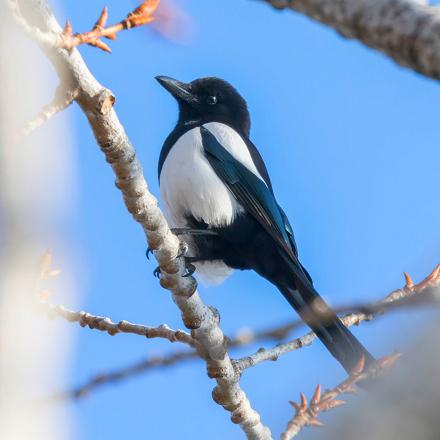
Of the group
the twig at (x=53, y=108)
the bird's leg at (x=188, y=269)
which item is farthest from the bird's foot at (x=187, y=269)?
the twig at (x=53, y=108)

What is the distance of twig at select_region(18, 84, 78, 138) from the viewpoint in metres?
1.57

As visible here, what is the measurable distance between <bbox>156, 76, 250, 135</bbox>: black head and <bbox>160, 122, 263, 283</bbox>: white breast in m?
0.56

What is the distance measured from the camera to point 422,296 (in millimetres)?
1218

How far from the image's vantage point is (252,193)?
186 inches

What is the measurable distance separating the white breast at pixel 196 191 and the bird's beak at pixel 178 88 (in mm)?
609

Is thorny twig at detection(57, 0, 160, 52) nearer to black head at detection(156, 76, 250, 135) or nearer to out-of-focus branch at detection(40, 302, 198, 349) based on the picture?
out-of-focus branch at detection(40, 302, 198, 349)

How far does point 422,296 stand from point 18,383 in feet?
2.21

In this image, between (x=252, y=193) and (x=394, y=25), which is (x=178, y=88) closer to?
(x=252, y=193)

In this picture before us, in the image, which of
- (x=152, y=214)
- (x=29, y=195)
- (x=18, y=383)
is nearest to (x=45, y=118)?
(x=29, y=195)

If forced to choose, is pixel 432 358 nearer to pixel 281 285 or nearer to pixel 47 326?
pixel 47 326

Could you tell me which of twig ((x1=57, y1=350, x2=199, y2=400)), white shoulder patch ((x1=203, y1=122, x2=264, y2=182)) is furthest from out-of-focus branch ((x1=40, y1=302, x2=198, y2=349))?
white shoulder patch ((x1=203, y1=122, x2=264, y2=182))

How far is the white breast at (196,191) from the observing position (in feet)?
15.0

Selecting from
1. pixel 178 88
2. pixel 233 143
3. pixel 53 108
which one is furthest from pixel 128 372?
pixel 178 88

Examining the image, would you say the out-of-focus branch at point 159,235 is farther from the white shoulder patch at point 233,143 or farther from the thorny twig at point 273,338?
the white shoulder patch at point 233,143
